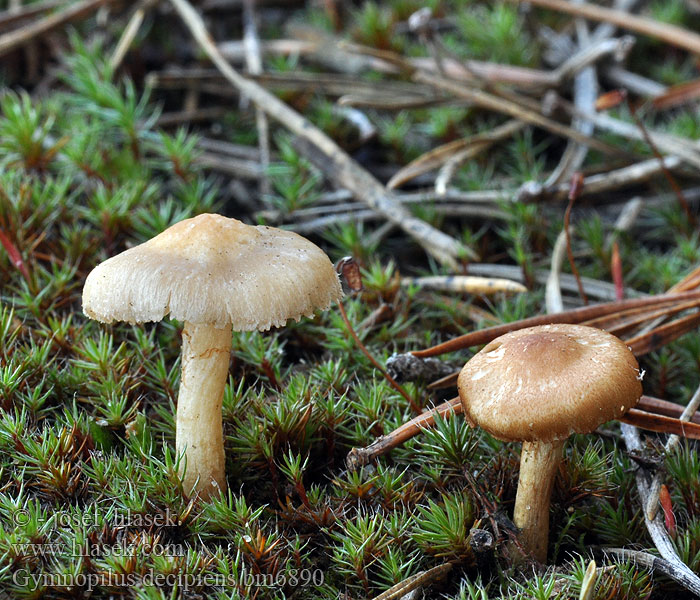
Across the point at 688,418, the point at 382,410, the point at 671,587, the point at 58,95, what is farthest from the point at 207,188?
the point at 671,587

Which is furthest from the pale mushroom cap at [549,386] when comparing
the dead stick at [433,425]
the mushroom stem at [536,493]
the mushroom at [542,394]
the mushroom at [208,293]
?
the mushroom at [208,293]

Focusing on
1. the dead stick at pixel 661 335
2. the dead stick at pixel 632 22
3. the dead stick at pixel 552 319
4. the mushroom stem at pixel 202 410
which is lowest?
the dead stick at pixel 661 335

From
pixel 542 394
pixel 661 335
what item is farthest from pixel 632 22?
pixel 542 394

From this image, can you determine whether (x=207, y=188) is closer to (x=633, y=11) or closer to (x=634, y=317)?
(x=634, y=317)

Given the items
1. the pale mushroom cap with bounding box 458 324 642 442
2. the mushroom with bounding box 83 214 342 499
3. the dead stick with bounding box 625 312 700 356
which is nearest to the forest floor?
the dead stick with bounding box 625 312 700 356

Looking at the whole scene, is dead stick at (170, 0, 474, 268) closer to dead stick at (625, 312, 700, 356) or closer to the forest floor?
the forest floor

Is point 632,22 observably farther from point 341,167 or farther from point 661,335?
point 661,335

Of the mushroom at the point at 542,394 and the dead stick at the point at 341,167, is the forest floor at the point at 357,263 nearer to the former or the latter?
the dead stick at the point at 341,167
